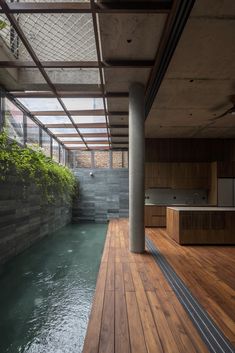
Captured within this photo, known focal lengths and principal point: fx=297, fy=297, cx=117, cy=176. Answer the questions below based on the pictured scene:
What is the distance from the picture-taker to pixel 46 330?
2920 mm

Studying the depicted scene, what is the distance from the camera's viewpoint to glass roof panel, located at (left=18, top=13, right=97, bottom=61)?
4.43 meters

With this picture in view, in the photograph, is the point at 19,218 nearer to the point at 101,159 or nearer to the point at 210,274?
the point at 210,274

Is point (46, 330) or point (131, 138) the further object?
point (131, 138)

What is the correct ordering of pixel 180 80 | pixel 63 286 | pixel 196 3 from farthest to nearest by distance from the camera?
pixel 180 80, pixel 63 286, pixel 196 3

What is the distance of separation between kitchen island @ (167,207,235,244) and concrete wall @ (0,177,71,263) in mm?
3365

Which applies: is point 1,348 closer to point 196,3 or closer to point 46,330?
point 46,330

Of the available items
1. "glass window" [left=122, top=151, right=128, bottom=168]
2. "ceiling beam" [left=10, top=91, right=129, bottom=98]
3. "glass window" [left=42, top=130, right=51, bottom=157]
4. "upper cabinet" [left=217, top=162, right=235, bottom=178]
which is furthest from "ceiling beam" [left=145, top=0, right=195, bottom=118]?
"glass window" [left=122, top=151, right=128, bottom=168]

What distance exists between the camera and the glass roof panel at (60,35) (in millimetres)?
4426

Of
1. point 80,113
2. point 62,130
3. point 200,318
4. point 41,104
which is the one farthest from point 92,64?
point 62,130

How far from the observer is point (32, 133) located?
8.12 m

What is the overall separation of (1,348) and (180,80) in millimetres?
4315

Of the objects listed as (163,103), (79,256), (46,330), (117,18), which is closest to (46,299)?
(46,330)

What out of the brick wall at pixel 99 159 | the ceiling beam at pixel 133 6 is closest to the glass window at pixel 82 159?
the brick wall at pixel 99 159

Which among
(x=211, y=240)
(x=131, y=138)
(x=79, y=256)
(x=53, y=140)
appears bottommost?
(x=79, y=256)
